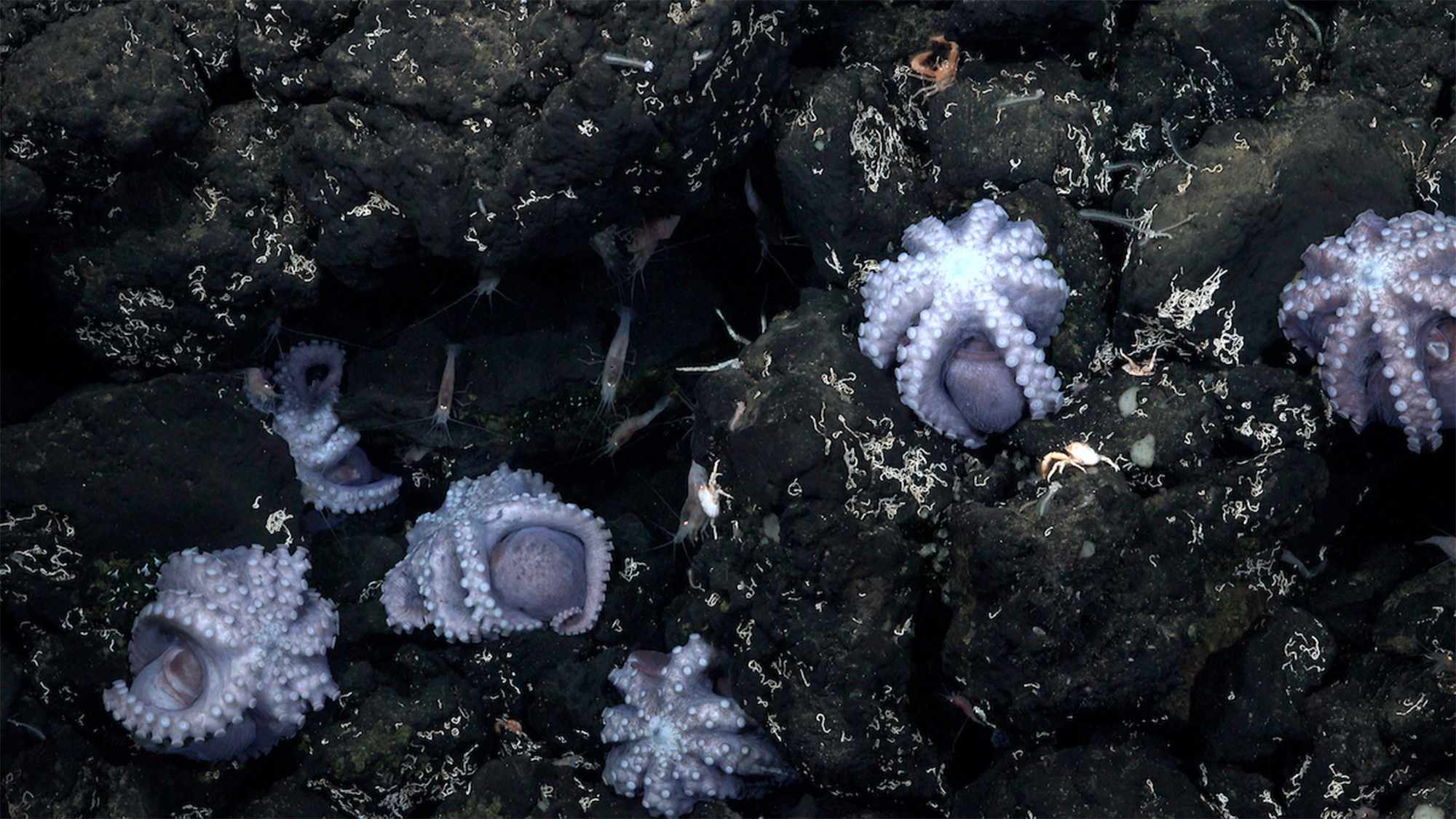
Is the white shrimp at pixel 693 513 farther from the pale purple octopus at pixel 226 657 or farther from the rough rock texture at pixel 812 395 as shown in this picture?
the pale purple octopus at pixel 226 657

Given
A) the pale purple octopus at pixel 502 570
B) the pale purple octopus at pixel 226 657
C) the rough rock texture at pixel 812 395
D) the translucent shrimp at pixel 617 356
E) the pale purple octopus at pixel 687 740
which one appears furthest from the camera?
the translucent shrimp at pixel 617 356

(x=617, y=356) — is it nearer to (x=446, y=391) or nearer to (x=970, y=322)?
(x=446, y=391)

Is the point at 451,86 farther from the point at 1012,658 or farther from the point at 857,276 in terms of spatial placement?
the point at 1012,658

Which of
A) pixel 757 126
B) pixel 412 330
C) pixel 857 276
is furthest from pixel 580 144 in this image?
pixel 412 330

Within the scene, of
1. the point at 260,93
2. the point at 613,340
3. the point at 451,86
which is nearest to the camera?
the point at 451,86

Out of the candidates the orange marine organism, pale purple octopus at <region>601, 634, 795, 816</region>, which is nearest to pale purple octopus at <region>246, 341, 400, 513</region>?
pale purple octopus at <region>601, 634, 795, 816</region>

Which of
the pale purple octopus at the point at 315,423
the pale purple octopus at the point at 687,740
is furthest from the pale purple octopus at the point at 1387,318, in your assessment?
the pale purple octopus at the point at 315,423
